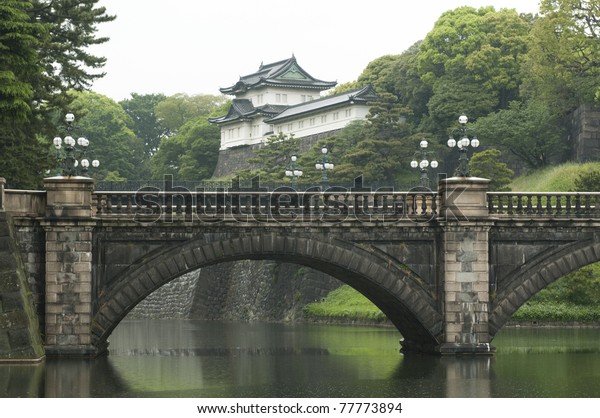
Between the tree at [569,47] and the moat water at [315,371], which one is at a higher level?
the tree at [569,47]

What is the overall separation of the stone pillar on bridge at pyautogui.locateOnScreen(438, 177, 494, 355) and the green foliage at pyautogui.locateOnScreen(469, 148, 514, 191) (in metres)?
31.5

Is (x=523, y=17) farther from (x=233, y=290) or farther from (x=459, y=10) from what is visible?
(x=233, y=290)

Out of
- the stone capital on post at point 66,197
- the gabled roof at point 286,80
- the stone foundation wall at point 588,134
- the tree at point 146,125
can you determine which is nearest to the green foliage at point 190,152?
the gabled roof at point 286,80

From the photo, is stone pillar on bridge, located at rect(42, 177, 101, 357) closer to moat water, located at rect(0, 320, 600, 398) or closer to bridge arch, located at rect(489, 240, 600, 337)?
moat water, located at rect(0, 320, 600, 398)

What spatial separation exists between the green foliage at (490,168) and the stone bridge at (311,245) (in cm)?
2987

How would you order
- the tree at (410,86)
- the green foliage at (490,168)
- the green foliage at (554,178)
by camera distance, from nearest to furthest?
the green foliage at (490,168), the green foliage at (554,178), the tree at (410,86)

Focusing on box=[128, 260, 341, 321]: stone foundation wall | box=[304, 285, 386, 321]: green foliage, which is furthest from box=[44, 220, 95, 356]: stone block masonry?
box=[128, 260, 341, 321]: stone foundation wall

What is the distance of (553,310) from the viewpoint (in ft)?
210

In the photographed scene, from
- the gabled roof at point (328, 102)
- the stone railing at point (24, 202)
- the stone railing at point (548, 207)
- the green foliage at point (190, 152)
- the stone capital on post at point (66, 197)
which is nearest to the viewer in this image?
the stone railing at point (24, 202)

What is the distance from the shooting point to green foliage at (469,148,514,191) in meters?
74.4

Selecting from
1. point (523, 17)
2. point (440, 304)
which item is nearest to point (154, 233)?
point (440, 304)

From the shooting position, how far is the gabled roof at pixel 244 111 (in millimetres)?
121625

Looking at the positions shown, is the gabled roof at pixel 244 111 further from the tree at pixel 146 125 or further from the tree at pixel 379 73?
the tree at pixel 146 125

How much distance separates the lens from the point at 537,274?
4359 centimetres
